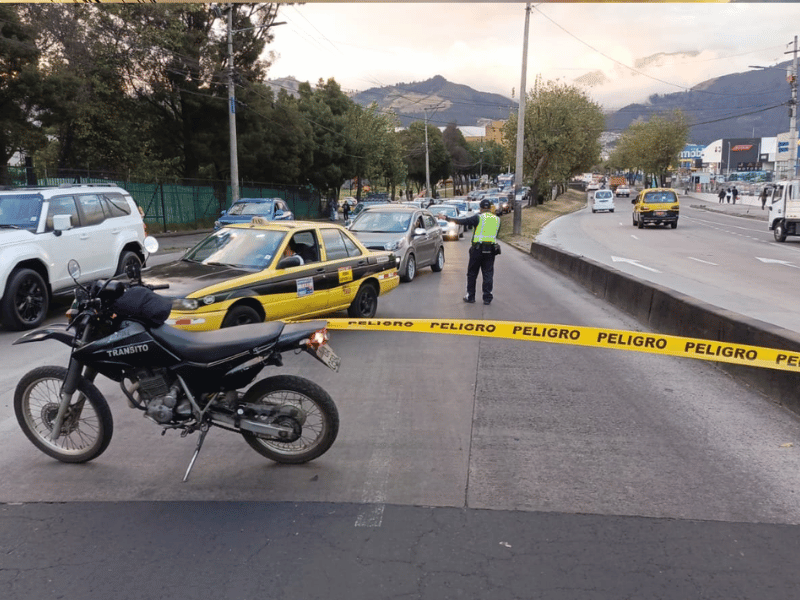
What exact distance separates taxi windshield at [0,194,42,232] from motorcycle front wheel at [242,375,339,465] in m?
7.03

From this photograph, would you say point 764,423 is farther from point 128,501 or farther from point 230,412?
point 128,501

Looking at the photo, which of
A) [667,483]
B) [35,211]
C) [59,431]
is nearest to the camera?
[667,483]

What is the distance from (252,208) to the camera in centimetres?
2364

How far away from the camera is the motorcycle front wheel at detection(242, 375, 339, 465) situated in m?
4.57

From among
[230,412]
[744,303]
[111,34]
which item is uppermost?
[111,34]

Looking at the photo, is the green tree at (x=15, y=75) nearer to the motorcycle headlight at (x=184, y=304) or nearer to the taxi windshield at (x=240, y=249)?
the taxi windshield at (x=240, y=249)

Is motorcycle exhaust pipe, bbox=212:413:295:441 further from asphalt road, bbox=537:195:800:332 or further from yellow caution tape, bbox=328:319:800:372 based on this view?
asphalt road, bbox=537:195:800:332

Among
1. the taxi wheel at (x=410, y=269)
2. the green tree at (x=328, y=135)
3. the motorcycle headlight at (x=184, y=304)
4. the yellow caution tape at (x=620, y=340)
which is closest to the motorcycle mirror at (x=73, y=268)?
the motorcycle headlight at (x=184, y=304)

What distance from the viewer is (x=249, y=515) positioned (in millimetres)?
4047

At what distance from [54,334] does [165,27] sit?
36637mm

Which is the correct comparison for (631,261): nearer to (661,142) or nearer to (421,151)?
(421,151)

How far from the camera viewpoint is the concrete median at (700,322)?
20.9ft

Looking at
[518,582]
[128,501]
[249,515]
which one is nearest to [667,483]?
[518,582]

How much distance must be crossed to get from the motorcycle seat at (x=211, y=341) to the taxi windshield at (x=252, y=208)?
760 inches
